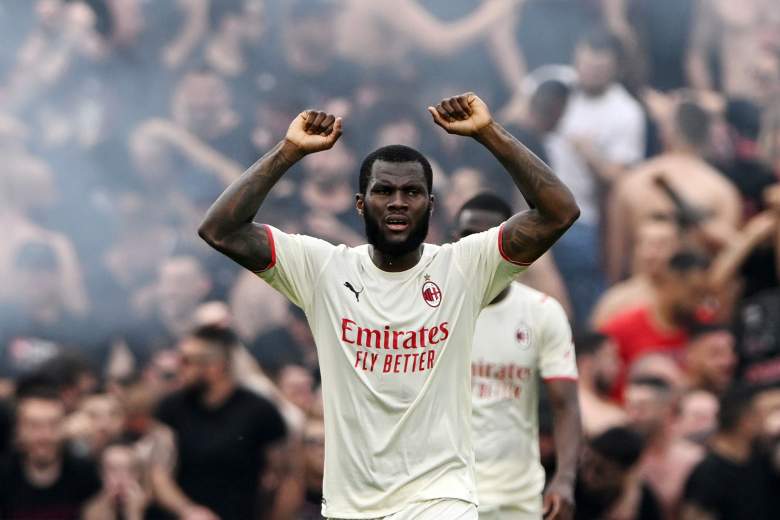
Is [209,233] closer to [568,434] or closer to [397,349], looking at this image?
[397,349]

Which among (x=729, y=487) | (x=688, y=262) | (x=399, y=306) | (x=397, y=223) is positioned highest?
(x=688, y=262)

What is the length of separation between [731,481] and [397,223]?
5558 millimetres

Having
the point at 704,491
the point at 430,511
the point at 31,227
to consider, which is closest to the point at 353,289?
the point at 430,511

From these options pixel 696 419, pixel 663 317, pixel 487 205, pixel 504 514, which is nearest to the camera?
pixel 504 514

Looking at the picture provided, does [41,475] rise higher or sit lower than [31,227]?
lower

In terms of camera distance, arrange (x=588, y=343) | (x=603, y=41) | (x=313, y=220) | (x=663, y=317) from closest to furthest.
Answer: (x=588, y=343) < (x=663, y=317) < (x=313, y=220) < (x=603, y=41)

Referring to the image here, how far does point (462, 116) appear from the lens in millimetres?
5355

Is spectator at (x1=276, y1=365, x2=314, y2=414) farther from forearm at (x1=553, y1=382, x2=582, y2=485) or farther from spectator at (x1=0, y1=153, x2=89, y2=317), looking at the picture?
forearm at (x1=553, y1=382, x2=582, y2=485)

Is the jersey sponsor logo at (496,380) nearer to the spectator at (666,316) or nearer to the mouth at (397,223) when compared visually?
the mouth at (397,223)

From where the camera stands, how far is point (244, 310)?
40.6 feet

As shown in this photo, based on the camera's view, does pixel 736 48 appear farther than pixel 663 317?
Yes

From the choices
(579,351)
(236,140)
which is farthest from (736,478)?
(236,140)

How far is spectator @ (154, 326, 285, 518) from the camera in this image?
10.4m

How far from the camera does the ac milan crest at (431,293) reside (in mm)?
5512
